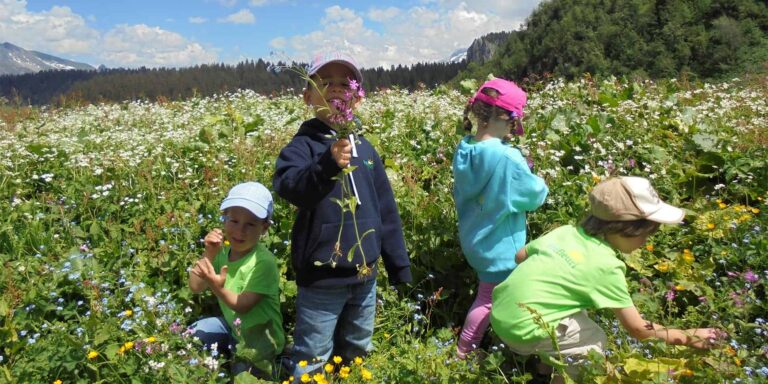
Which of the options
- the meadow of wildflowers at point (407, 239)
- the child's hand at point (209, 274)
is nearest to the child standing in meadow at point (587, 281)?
the meadow of wildflowers at point (407, 239)

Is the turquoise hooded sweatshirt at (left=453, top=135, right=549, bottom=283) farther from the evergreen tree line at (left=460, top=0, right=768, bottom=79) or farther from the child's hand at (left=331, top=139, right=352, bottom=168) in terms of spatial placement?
the evergreen tree line at (left=460, top=0, right=768, bottom=79)

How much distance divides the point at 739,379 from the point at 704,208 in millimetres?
2416

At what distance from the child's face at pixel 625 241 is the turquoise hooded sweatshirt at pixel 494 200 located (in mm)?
543

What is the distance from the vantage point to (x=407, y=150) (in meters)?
5.58

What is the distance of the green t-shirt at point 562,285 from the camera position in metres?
2.54

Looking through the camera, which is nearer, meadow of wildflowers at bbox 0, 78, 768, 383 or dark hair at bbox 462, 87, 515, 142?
meadow of wildflowers at bbox 0, 78, 768, 383

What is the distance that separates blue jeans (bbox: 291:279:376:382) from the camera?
9.39 feet

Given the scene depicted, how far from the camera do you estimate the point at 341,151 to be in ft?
7.59

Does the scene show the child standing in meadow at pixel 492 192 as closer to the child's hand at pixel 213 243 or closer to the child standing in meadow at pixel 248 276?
the child standing in meadow at pixel 248 276

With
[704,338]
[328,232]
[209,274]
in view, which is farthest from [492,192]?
[209,274]

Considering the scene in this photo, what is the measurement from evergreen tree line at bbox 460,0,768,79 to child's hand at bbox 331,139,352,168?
1162 inches

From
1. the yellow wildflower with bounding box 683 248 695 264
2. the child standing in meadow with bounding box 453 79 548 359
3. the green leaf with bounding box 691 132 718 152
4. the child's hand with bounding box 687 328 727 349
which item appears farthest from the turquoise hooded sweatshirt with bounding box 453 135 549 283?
the green leaf with bounding box 691 132 718 152

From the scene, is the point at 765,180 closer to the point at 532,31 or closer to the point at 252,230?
the point at 252,230

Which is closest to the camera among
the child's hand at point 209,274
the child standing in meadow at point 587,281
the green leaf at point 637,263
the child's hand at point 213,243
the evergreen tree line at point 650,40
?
the child standing in meadow at point 587,281
